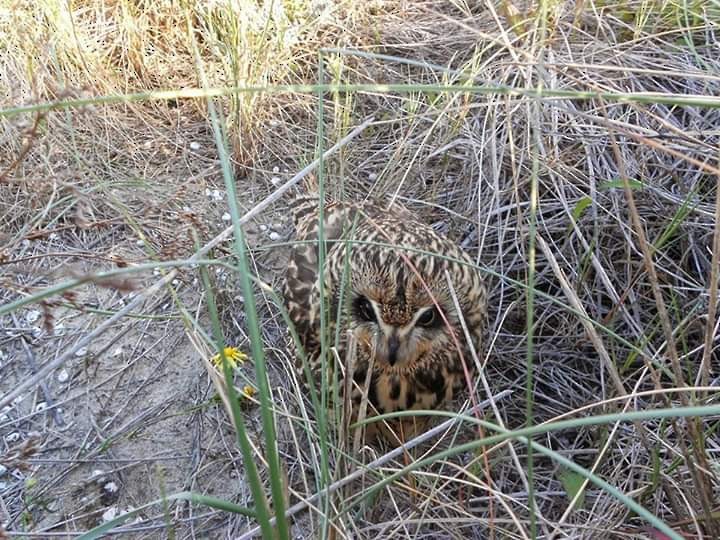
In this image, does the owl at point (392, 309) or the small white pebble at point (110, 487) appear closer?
the owl at point (392, 309)

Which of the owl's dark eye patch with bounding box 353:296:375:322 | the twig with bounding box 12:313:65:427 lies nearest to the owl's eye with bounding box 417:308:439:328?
the owl's dark eye patch with bounding box 353:296:375:322

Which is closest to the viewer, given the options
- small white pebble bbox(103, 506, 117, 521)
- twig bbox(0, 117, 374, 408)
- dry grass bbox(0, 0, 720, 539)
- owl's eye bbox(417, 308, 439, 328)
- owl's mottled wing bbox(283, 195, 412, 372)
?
twig bbox(0, 117, 374, 408)

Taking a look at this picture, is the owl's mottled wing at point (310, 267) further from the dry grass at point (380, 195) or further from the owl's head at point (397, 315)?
the owl's head at point (397, 315)

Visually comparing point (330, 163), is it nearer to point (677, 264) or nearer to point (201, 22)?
point (201, 22)

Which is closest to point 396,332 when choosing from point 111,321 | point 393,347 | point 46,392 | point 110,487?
point 393,347

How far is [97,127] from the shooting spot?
3.13 m

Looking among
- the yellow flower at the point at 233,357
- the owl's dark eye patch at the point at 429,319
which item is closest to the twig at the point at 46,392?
the yellow flower at the point at 233,357

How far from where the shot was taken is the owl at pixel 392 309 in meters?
1.96

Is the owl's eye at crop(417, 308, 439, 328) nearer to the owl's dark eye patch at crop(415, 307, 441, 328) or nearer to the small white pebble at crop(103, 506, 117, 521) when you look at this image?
the owl's dark eye patch at crop(415, 307, 441, 328)

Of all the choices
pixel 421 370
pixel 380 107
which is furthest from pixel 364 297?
pixel 380 107

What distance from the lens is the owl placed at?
196cm

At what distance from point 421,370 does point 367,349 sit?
0.18 meters

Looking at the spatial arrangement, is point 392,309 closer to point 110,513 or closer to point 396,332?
point 396,332

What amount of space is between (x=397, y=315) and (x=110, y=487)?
959 millimetres
